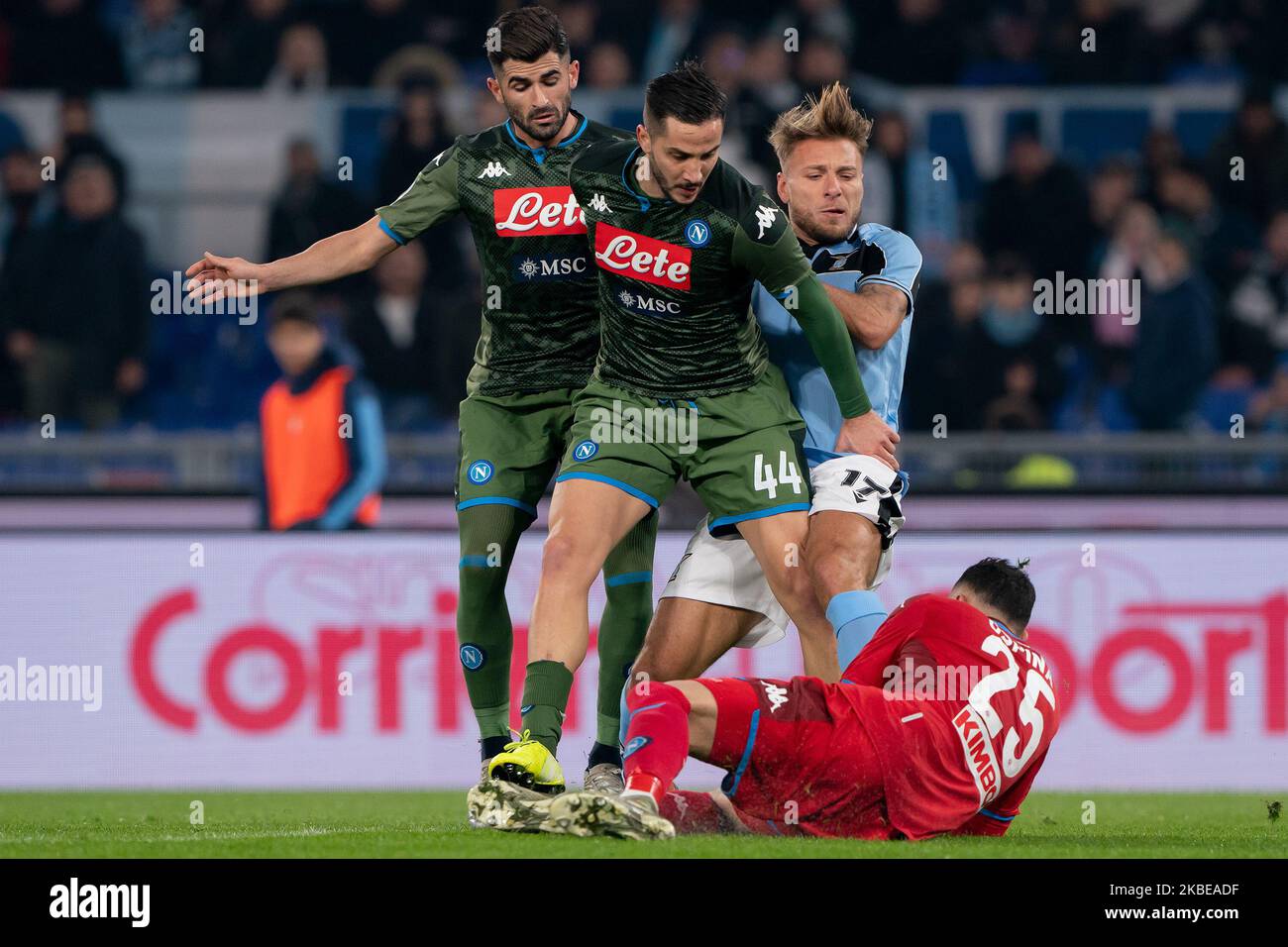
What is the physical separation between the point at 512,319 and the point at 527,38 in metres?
0.89

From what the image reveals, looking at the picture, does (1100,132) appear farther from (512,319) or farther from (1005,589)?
(1005,589)

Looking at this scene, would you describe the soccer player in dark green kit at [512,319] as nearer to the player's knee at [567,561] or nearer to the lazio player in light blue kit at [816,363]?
the lazio player in light blue kit at [816,363]

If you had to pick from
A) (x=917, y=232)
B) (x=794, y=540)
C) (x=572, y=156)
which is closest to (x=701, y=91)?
(x=572, y=156)

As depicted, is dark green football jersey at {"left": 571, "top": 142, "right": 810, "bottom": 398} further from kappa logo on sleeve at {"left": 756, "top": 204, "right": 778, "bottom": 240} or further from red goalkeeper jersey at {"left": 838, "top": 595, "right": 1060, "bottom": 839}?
red goalkeeper jersey at {"left": 838, "top": 595, "right": 1060, "bottom": 839}

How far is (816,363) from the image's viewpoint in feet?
20.5

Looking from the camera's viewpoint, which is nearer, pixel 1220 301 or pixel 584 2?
pixel 1220 301

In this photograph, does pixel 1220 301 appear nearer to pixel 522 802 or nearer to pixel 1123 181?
pixel 1123 181

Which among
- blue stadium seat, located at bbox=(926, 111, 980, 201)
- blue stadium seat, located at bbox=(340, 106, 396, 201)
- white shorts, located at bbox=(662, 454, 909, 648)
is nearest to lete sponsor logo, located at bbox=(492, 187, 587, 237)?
white shorts, located at bbox=(662, 454, 909, 648)

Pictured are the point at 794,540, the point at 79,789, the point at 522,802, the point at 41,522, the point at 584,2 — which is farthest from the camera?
the point at 584,2

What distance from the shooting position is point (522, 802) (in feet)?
16.8

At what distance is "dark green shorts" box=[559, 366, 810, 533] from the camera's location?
569 cm

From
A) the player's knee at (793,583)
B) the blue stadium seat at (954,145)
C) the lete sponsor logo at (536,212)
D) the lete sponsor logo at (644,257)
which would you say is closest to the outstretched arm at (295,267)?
the lete sponsor logo at (536,212)

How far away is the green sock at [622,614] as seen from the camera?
6.19 m

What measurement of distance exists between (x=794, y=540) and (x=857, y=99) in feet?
22.9
